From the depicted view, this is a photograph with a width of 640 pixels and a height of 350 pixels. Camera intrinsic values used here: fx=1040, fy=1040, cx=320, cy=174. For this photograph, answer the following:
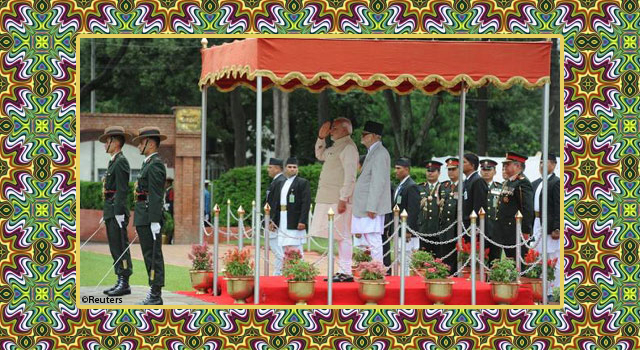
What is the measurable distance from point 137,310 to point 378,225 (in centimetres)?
316

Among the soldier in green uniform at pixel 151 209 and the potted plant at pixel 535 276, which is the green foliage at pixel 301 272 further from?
the potted plant at pixel 535 276

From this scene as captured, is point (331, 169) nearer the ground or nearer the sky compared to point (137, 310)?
nearer the sky

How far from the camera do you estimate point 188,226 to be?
22312 millimetres

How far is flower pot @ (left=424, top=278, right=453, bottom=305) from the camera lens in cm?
909

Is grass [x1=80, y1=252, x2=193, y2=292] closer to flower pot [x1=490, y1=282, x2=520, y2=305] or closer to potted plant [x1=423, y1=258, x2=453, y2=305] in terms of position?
potted plant [x1=423, y1=258, x2=453, y2=305]

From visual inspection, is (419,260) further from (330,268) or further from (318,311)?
(318,311)

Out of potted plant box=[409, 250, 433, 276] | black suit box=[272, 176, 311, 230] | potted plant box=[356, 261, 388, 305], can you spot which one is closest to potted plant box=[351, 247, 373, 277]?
potted plant box=[409, 250, 433, 276]

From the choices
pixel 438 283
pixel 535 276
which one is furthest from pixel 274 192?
pixel 535 276

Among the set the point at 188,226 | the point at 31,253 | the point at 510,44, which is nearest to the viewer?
the point at 31,253

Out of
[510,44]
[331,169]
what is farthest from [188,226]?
[510,44]

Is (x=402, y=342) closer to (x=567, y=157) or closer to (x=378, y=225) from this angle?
(x=567, y=157)

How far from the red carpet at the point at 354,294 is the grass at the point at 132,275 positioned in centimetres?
258

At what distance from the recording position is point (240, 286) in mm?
9000

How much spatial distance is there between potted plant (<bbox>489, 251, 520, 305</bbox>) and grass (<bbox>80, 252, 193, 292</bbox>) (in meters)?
4.24
